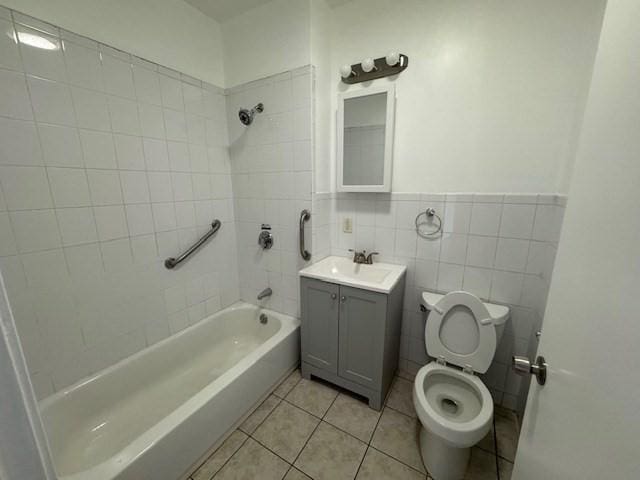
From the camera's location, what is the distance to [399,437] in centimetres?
142

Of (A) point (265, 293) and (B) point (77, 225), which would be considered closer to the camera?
(B) point (77, 225)

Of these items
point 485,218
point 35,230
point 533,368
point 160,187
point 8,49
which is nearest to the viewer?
point 533,368

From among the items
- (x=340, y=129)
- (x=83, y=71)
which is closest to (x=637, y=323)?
(x=340, y=129)

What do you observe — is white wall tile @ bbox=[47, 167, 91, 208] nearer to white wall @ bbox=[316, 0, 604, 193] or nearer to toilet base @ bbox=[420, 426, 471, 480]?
white wall @ bbox=[316, 0, 604, 193]

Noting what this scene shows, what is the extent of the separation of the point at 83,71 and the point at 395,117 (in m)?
1.70

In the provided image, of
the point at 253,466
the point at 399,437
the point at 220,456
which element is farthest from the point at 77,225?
the point at 399,437

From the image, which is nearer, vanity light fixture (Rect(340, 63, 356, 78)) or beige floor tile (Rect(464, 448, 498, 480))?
beige floor tile (Rect(464, 448, 498, 480))

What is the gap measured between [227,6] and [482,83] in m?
1.65

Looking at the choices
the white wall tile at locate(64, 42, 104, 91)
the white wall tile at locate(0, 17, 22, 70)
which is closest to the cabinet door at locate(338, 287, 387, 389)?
the white wall tile at locate(64, 42, 104, 91)

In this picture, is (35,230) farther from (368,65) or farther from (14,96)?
(368,65)

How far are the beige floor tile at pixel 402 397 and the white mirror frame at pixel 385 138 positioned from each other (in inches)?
53.6

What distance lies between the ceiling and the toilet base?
2.58m

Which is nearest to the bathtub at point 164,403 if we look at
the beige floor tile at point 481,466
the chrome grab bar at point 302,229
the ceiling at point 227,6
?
the chrome grab bar at point 302,229

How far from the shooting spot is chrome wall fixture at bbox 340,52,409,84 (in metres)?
1.53
